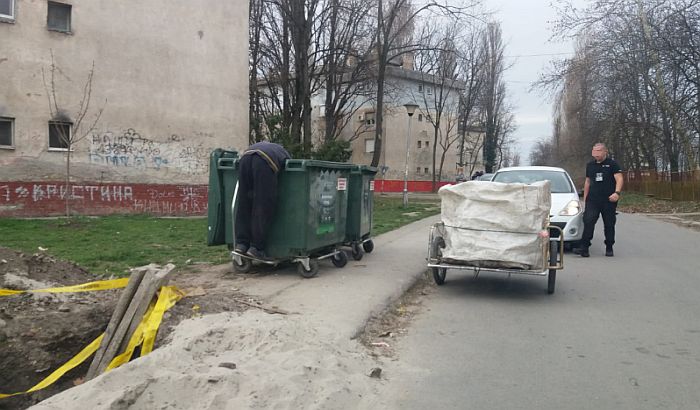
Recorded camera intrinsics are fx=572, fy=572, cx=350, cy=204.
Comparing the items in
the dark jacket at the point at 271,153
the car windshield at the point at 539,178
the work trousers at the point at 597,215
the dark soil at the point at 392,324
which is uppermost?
the dark jacket at the point at 271,153

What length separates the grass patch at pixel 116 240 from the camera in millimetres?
9023

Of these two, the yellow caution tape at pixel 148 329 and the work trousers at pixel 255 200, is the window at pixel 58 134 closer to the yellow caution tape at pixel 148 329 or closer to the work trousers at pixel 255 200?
the work trousers at pixel 255 200

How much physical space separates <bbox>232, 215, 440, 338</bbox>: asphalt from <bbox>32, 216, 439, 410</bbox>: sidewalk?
2 cm

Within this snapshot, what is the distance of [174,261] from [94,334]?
4220 millimetres

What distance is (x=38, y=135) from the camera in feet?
53.8

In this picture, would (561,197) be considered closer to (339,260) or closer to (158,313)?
(339,260)

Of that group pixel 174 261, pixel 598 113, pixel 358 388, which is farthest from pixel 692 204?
pixel 358 388

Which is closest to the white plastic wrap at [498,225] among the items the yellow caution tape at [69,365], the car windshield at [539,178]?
the yellow caution tape at [69,365]

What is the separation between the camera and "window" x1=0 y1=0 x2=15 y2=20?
15.9 meters

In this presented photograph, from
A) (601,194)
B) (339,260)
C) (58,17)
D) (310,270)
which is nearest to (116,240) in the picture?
(339,260)

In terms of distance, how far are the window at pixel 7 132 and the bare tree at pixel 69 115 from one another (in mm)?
1017

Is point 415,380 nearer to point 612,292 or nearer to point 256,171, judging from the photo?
point 256,171

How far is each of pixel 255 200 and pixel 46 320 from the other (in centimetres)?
318

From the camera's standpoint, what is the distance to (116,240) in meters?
11.6
